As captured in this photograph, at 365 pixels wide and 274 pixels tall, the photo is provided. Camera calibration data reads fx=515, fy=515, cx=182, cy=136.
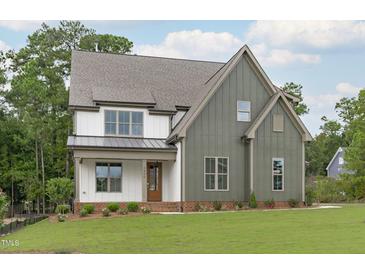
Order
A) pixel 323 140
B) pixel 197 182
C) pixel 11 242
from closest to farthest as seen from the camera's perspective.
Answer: pixel 11 242 → pixel 197 182 → pixel 323 140

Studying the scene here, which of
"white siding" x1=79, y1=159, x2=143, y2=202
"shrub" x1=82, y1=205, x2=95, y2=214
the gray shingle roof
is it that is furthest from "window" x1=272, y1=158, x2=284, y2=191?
"shrub" x1=82, y1=205, x2=95, y2=214

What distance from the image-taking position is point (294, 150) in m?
27.8

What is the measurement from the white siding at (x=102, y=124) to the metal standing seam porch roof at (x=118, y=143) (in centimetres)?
39

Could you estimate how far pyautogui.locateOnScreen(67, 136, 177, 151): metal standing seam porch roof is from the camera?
25.6m

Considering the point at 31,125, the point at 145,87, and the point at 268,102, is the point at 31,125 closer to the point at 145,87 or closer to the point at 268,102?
the point at 145,87

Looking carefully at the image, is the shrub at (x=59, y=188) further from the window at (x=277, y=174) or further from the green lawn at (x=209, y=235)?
the window at (x=277, y=174)

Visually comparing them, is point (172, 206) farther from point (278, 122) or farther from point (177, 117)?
point (278, 122)

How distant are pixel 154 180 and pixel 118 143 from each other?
3384mm

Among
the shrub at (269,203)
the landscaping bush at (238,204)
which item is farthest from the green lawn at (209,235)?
the shrub at (269,203)

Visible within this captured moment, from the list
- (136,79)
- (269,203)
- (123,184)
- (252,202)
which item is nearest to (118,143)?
(123,184)

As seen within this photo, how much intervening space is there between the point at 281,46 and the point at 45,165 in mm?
19751

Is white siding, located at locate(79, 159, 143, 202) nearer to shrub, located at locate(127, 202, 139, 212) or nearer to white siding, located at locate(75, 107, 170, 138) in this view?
white siding, located at locate(75, 107, 170, 138)

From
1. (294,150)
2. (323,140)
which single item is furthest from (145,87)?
(323,140)

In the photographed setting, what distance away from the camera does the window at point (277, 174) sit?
27250 mm
